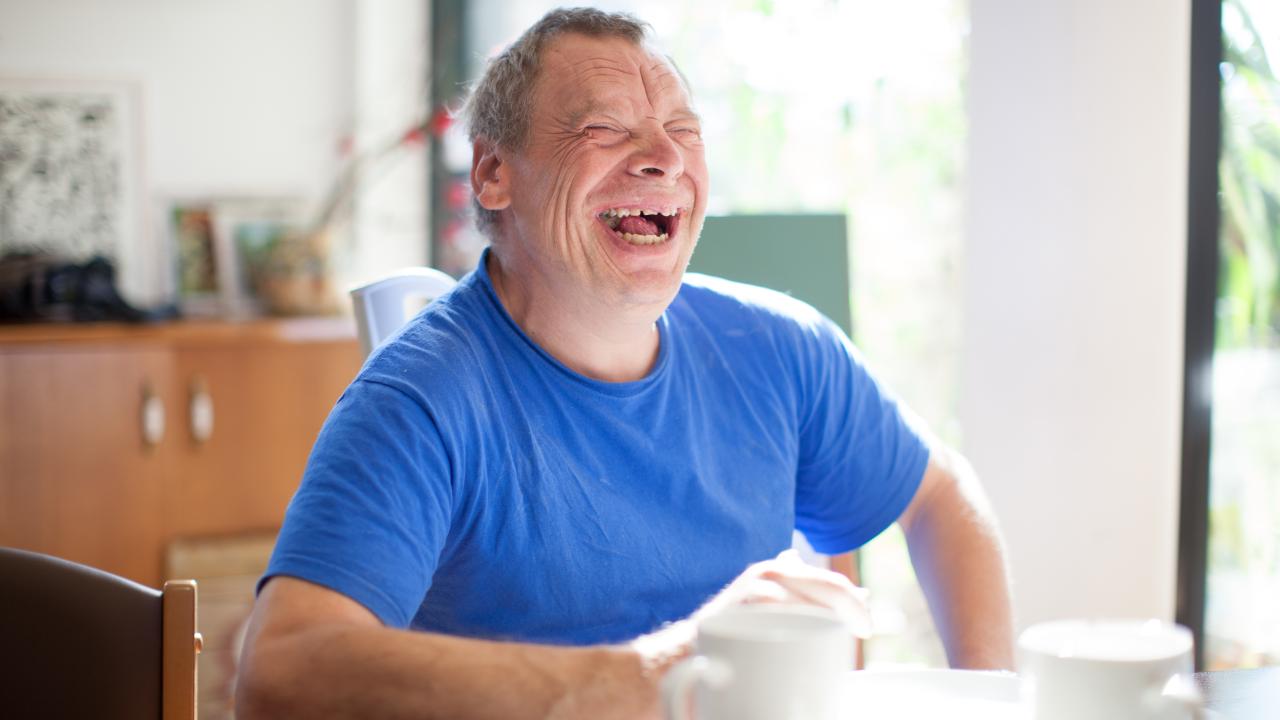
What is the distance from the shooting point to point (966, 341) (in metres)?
2.39

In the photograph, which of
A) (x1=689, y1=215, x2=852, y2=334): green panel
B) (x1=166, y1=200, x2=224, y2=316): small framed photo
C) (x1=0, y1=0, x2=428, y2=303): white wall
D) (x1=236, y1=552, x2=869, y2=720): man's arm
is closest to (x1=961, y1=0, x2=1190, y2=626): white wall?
(x1=689, y1=215, x2=852, y2=334): green panel

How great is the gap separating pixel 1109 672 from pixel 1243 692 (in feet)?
1.10

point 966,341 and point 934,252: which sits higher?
point 934,252

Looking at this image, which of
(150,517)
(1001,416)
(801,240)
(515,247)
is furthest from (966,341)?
(150,517)

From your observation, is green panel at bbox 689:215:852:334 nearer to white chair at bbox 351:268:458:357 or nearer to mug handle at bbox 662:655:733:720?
white chair at bbox 351:268:458:357

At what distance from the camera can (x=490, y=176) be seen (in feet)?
4.91

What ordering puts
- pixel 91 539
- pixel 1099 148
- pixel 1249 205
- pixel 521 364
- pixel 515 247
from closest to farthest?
pixel 521 364
pixel 515 247
pixel 1249 205
pixel 1099 148
pixel 91 539

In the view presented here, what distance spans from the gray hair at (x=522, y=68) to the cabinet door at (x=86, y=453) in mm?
1801

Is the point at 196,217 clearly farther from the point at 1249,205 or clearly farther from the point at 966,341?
the point at 1249,205

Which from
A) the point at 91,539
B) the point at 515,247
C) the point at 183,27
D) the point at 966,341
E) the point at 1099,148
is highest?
the point at 183,27

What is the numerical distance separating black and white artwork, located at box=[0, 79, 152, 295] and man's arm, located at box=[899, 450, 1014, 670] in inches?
102

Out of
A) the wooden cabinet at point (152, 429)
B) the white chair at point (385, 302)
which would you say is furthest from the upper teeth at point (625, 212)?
the wooden cabinet at point (152, 429)

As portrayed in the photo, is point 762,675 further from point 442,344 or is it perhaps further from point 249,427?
point 249,427

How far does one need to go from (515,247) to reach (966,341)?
123 cm
